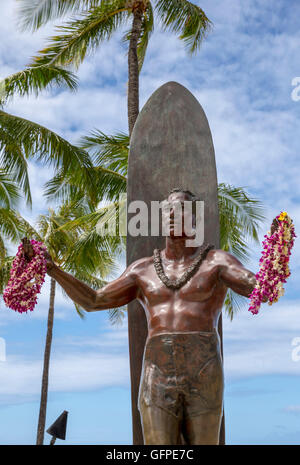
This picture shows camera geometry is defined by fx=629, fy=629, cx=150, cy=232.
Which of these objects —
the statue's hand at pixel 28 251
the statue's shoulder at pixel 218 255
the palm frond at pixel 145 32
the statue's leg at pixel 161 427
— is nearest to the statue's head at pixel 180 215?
the statue's shoulder at pixel 218 255

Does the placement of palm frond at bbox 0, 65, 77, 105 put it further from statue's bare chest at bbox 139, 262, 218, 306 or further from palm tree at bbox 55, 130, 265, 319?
statue's bare chest at bbox 139, 262, 218, 306

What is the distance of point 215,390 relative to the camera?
427 cm

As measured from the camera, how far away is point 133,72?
45.5ft

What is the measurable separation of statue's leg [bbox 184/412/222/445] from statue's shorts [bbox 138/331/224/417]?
3 centimetres

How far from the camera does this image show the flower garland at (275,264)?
13.0ft

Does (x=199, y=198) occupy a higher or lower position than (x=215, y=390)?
higher

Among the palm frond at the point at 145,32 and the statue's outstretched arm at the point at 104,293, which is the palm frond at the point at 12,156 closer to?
the palm frond at the point at 145,32

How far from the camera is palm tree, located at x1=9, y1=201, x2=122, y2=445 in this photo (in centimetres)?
1541

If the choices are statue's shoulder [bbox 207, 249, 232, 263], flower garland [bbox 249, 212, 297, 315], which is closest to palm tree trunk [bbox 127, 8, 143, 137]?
statue's shoulder [bbox 207, 249, 232, 263]

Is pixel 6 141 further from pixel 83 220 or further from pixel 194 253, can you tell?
pixel 194 253

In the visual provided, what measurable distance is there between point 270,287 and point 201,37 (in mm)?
12569

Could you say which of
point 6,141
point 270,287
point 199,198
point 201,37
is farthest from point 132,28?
point 270,287
